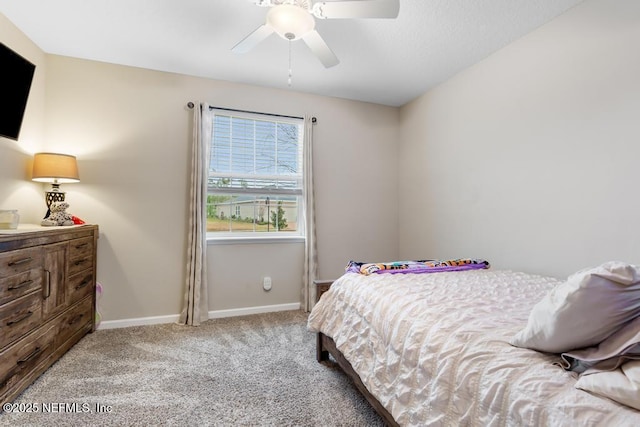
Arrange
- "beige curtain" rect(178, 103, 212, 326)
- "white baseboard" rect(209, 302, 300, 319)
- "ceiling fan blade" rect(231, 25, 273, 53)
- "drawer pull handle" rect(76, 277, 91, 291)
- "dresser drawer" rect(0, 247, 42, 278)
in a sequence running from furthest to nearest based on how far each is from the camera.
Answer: "white baseboard" rect(209, 302, 300, 319), "beige curtain" rect(178, 103, 212, 326), "drawer pull handle" rect(76, 277, 91, 291), "ceiling fan blade" rect(231, 25, 273, 53), "dresser drawer" rect(0, 247, 42, 278)

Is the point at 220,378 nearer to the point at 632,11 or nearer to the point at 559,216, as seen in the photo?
the point at 559,216

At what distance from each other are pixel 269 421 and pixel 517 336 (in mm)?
1272

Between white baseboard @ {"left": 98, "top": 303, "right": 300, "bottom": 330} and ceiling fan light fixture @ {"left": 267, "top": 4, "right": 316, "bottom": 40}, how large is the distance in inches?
104

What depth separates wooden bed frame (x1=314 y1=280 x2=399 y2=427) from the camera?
4.50 ft

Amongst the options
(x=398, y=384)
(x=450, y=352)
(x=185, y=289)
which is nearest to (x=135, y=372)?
(x=185, y=289)

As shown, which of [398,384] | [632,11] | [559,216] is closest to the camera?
[398,384]

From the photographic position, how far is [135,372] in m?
2.02

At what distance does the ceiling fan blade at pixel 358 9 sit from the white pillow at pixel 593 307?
1533 mm

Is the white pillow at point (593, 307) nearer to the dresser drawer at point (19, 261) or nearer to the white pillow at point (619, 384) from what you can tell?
the white pillow at point (619, 384)

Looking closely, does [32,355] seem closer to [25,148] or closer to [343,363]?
[25,148]

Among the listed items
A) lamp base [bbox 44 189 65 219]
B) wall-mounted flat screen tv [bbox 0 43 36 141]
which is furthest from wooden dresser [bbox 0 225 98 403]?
wall-mounted flat screen tv [bbox 0 43 36 141]

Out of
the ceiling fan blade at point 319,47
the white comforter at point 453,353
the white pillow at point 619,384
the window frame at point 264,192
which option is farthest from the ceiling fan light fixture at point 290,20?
the white pillow at point 619,384

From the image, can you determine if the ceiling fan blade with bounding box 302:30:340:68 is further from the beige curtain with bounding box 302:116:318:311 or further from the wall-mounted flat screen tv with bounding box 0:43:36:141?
the wall-mounted flat screen tv with bounding box 0:43:36:141

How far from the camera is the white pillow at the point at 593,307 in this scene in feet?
2.73
